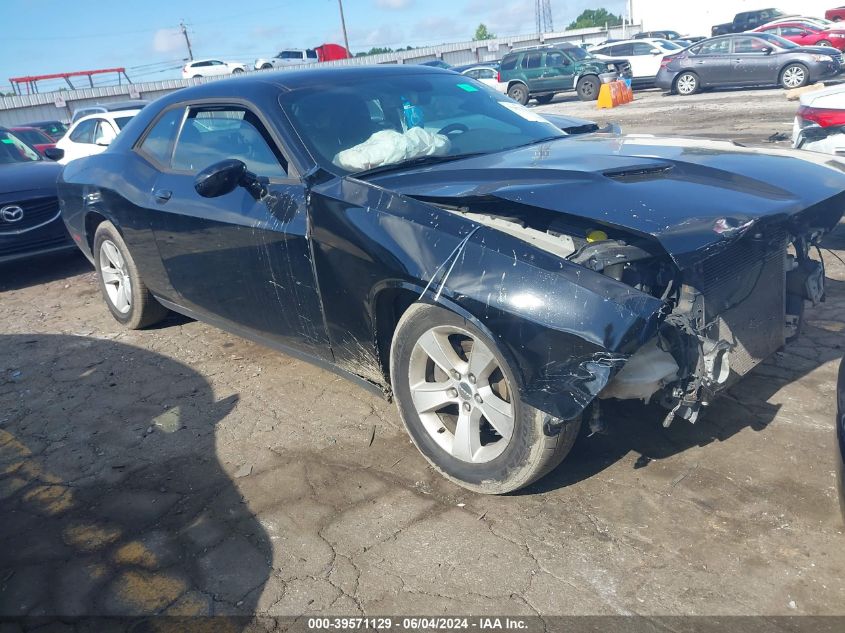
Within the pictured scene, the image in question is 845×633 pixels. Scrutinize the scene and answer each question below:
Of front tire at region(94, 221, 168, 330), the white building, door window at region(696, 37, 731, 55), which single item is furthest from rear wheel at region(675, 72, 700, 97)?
the white building

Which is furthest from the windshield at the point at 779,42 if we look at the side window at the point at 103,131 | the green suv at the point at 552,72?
the side window at the point at 103,131

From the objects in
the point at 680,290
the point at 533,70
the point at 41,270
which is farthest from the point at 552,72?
the point at 680,290

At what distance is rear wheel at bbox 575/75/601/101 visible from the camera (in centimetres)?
2212

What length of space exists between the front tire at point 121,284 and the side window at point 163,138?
72 cm

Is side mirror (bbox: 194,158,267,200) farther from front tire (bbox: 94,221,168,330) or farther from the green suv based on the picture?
the green suv

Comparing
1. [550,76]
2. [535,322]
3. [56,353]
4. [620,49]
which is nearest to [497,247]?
[535,322]

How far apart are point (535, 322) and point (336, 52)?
158ft

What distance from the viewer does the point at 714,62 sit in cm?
1934

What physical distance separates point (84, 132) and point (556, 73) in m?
15.5

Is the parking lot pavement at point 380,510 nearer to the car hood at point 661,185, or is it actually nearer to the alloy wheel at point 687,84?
the car hood at point 661,185

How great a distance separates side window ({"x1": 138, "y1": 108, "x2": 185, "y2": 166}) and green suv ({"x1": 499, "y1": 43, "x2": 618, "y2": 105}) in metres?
19.3

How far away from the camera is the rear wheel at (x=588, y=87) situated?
22125 mm

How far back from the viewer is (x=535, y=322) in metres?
2.58

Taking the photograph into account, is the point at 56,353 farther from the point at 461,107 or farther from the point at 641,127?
the point at 641,127
